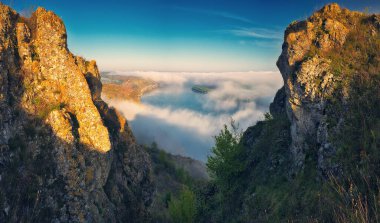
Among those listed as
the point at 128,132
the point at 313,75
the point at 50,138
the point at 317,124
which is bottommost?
the point at 128,132

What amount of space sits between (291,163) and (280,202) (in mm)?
6257

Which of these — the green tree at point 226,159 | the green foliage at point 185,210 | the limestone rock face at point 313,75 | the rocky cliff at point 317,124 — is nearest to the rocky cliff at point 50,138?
the green foliage at point 185,210

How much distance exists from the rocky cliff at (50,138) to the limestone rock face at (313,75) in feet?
71.4

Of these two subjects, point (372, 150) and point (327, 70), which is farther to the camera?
point (327, 70)

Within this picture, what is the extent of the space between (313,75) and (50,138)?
28.5m

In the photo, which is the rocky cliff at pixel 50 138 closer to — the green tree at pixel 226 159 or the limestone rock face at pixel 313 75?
the green tree at pixel 226 159

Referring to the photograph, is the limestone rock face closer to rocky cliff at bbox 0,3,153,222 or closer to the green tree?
the green tree

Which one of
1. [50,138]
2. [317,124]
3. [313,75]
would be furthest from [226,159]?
[50,138]

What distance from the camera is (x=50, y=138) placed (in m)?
28.3

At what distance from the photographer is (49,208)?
84.5 ft

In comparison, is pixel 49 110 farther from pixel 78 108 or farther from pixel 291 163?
pixel 291 163

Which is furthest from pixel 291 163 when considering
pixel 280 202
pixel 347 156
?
pixel 347 156

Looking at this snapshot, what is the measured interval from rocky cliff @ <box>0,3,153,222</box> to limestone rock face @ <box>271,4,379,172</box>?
2175 centimetres

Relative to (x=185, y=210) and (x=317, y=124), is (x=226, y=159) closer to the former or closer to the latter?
(x=185, y=210)
